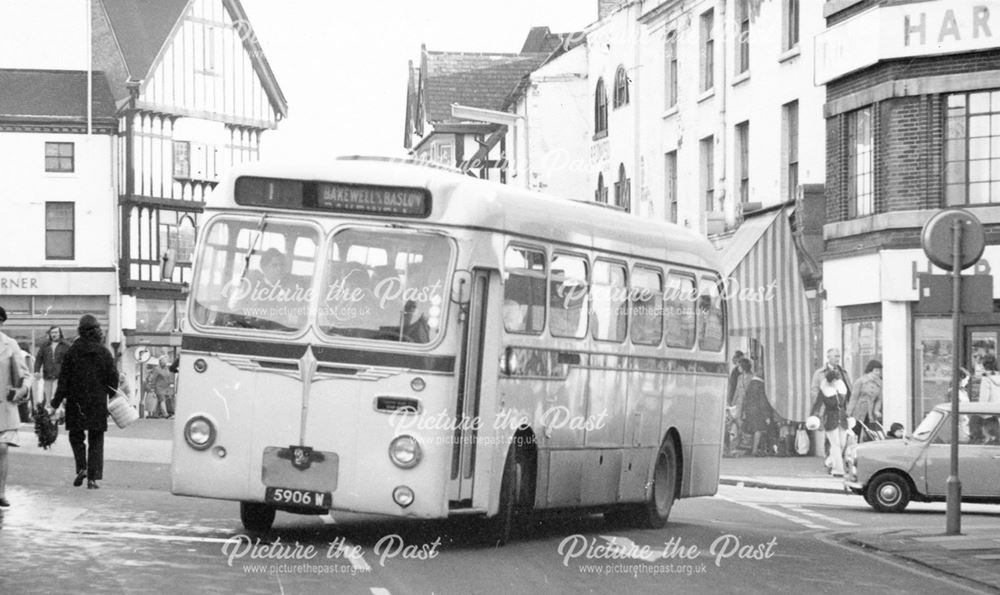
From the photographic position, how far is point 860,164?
3328 centimetres

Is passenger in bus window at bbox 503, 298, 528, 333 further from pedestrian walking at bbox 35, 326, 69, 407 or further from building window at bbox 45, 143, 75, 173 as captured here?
building window at bbox 45, 143, 75, 173

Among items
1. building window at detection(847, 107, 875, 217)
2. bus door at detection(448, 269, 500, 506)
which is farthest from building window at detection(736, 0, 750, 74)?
bus door at detection(448, 269, 500, 506)

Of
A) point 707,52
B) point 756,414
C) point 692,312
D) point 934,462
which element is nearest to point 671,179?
point 707,52

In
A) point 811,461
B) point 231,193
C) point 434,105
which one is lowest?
point 811,461

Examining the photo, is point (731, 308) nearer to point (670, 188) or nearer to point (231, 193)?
point (670, 188)

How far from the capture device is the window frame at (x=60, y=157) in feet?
213

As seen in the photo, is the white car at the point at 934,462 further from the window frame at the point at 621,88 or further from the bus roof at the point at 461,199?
the window frame at the point at 621,88

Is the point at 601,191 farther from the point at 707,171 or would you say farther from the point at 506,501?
the point at 506,501

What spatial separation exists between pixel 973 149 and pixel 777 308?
5773mm

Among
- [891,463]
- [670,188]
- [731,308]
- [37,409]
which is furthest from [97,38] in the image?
[891,463]

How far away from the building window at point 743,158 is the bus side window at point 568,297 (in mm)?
23728

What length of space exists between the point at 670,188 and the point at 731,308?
10397 mm

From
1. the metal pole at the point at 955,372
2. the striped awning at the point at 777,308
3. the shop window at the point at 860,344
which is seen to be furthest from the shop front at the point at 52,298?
the metal pole at the point at 955,372

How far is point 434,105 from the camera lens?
250ft
